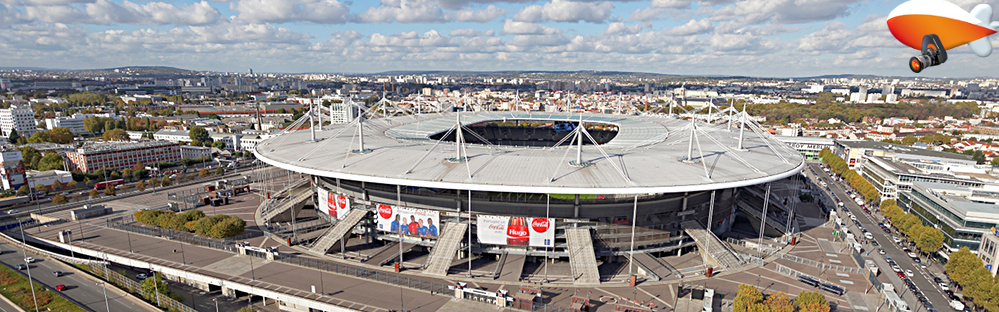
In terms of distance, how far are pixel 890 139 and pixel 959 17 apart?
146696 mm

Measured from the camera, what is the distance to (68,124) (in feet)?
458

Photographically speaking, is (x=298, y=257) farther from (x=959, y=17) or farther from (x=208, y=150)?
(x=208, y=150)

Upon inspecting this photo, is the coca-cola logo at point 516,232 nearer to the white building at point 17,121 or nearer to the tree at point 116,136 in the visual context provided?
the tree at point 116,136

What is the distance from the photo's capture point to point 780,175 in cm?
4547

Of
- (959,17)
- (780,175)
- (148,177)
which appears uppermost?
(959,17)

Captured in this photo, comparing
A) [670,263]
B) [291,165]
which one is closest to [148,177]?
[291,165]

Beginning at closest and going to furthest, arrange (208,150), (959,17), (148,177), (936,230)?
(959,17) < (936,230) < (148,177) < (208,150)

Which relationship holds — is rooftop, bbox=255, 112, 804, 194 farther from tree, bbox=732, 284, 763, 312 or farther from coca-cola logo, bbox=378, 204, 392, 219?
tree, bbox=732, 284, 763, 312

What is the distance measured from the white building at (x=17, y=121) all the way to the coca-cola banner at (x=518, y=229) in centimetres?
15841

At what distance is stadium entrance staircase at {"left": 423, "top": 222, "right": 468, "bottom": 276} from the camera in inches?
1618

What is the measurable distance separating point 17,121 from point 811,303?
190 metres

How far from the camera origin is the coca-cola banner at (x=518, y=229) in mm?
42594

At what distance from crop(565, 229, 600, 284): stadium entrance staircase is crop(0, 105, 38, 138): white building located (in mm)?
165644

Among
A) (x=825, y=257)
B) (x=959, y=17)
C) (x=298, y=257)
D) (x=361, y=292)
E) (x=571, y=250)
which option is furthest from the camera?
(x=825, y=257)
